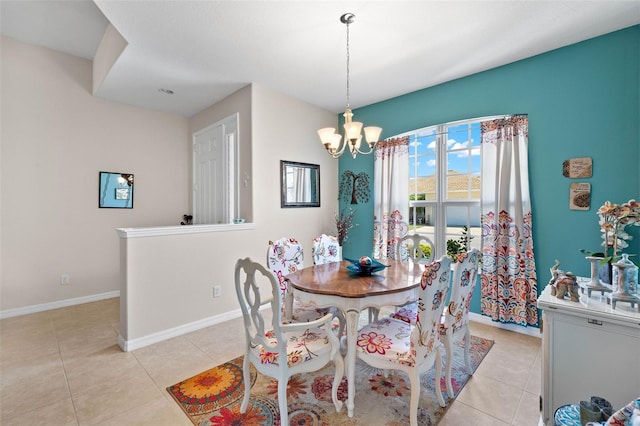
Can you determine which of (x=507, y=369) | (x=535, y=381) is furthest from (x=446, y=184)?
(x=535, y=381)

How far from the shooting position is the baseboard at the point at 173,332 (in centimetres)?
263

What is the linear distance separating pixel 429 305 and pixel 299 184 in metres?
2.86

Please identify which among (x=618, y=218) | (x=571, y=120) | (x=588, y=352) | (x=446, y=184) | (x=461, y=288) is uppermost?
(x=571, y=120)

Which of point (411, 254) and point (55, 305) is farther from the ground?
point (411, 254)

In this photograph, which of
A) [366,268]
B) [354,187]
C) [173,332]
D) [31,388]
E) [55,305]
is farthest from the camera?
[354,187]

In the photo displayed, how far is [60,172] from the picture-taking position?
12.2 feet

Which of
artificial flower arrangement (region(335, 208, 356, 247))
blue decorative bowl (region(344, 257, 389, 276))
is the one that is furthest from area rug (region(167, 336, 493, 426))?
artificial flower arrangement (region(335, 208, 356, 247))

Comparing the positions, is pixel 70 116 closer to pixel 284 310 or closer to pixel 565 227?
pixel 284 310

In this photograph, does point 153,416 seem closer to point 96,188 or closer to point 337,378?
point 337,378

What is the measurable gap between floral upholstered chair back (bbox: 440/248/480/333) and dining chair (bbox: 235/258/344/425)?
2.69ft

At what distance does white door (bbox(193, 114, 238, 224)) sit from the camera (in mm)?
3984

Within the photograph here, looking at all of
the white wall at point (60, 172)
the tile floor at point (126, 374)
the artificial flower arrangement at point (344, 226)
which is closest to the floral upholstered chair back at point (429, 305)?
the tile floor at point (126, 374)

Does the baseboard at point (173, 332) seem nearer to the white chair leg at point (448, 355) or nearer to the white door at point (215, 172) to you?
the white door at point (215, 172)

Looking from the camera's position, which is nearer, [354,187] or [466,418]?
[466,418]
